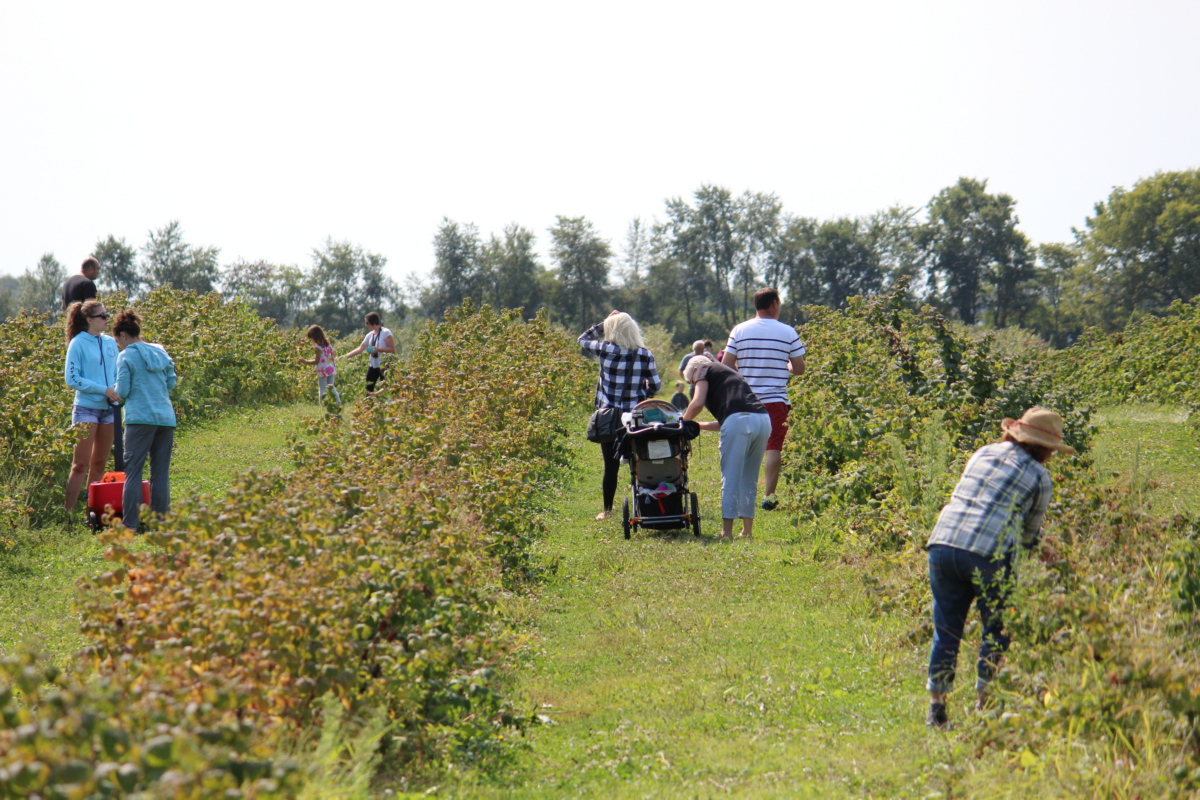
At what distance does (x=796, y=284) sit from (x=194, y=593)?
89.8m

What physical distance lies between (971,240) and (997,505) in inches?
3437

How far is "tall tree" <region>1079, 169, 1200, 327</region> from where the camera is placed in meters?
78.8

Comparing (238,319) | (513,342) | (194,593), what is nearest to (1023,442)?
(194,593)

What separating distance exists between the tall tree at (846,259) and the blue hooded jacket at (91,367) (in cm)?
8458

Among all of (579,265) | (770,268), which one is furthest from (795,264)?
(579,265)

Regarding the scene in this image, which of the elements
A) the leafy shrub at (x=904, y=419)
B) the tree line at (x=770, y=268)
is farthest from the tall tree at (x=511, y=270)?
the leafy shrub at (x=904, y=419)

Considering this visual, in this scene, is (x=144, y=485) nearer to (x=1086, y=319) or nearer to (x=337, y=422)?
(x=337, y=422)

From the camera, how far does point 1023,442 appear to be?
471cm

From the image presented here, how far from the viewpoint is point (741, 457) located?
8.62m

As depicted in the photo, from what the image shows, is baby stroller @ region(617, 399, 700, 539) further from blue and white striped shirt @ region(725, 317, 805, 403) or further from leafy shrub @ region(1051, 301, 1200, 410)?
leafy shrub @ region(1051, 301, 1200, 410)

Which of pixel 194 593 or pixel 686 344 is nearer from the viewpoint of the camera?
pixel 194 593

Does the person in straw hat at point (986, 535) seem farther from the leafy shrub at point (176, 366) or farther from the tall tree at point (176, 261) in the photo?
the tall tree at point (176, 261)

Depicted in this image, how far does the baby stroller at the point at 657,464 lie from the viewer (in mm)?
8789

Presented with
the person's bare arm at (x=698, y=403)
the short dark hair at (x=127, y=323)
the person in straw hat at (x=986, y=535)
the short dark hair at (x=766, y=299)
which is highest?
the short dark hair at (x=766, y=299)
